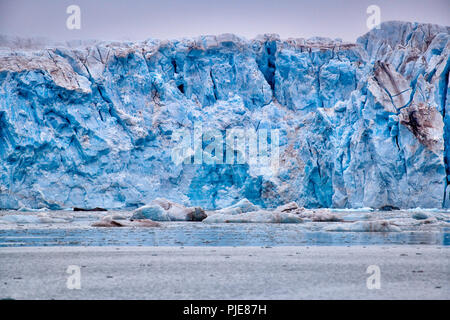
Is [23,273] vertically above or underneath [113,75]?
underneath

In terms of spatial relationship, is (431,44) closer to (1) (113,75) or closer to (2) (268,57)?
(2) (268,57)

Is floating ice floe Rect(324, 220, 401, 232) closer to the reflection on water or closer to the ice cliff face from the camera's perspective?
the reflection on water

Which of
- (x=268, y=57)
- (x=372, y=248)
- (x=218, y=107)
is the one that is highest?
(x=268, y=57)

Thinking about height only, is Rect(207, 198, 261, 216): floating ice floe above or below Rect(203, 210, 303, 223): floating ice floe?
below

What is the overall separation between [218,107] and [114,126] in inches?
290

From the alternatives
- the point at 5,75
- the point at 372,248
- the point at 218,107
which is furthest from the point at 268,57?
the point at 372,248

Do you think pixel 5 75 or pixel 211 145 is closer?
pixel 5 75

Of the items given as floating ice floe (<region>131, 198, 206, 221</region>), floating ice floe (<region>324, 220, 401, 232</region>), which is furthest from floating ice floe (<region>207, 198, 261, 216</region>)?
floating ice floe (<region>324, 220, 401, 232</region>)

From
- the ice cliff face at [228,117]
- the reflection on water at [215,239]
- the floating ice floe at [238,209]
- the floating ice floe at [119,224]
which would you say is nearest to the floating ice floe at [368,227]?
the reflection on water at [215,239]

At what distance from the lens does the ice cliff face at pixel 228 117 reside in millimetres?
31938

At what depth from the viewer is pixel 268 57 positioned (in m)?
41.7

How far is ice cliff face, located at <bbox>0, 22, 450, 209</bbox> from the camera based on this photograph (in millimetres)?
31938

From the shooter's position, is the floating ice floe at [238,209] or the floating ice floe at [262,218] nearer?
the floating ice floe at [262,218]

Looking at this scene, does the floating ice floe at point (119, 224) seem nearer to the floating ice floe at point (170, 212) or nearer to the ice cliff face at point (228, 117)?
the floating ice floe at point (170, 212)
